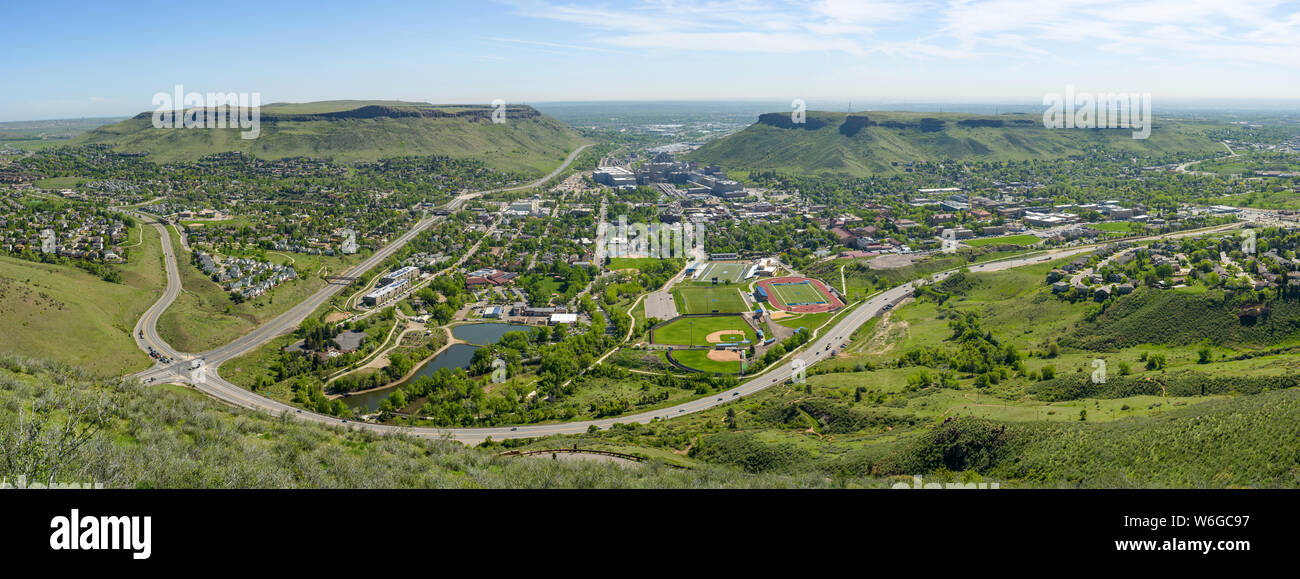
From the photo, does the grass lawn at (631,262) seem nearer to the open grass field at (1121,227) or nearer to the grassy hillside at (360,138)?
the open grass field at (1121,227)

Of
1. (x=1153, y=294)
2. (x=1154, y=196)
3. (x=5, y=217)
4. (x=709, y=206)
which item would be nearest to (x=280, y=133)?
(x=5, y=217)

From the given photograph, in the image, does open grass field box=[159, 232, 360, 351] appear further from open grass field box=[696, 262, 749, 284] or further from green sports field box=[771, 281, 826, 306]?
green sports field box=[771, 281, 826, 306]

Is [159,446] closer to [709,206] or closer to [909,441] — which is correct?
[909,441]

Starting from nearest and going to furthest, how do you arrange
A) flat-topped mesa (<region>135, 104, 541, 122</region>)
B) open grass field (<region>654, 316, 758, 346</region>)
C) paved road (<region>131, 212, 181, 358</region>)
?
paved road (<region>131, 212, 181, 358</region>) → open grass field (<region>654, 316, 758, 346</region>) → flat-topped mesa (<region>135, 104, 541, 122</region>)

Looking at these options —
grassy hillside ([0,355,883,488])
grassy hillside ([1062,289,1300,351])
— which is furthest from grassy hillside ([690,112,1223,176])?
grassy hillside ([0,355,883,488])

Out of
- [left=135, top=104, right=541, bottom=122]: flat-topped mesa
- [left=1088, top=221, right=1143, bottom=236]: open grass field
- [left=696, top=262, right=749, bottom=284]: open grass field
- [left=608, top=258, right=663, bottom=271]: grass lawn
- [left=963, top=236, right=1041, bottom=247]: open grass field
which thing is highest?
[left=135, top=104, right=541, bottom=122]: flat-topped mesa
